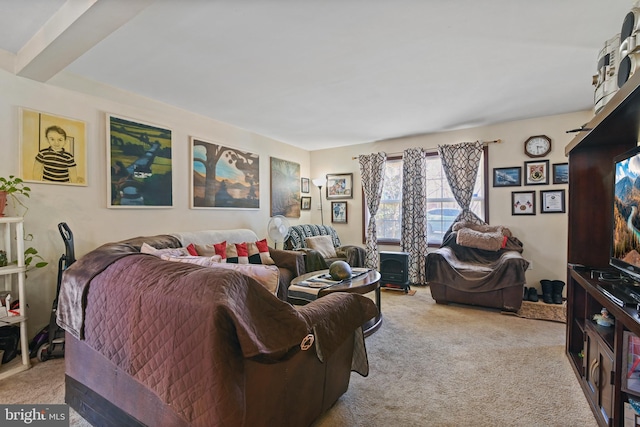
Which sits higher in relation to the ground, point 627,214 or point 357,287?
point 627,214

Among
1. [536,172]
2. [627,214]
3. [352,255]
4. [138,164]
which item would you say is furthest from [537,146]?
[138,164]

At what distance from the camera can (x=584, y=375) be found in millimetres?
1961

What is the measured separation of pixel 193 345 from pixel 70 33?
219 centimetres

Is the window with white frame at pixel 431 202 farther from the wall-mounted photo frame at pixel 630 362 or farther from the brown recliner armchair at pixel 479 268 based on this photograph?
the wall-mounted photo frame at pixel 630 362

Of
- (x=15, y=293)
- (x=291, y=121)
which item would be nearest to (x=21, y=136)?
(x=15, y=293)

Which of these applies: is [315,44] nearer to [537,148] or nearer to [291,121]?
[291,121]

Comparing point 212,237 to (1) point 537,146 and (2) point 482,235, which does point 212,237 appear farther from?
(1) point 537,146

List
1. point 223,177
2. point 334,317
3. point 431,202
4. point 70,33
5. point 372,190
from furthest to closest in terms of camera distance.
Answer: point 372,190
point 431,202
point 223,177
point 70,33
point 334,317

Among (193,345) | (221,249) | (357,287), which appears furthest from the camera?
(221,249)

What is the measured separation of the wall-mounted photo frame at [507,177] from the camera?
13.7 feet

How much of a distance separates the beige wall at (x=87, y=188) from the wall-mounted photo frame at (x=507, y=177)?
412 centimetres

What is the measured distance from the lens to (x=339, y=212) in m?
5.73

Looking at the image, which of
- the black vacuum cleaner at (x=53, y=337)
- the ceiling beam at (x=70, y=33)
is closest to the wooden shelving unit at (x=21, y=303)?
the black vacuum cleaner at (x=53, y=337)

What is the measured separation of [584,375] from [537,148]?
3.14 meters
